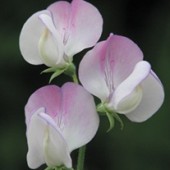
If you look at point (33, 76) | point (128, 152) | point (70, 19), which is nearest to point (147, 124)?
Answer: point (128, 152)

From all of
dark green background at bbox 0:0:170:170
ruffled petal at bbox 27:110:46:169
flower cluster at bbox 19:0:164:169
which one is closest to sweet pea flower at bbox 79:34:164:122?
flower cluster at bbox 19:0:164:169

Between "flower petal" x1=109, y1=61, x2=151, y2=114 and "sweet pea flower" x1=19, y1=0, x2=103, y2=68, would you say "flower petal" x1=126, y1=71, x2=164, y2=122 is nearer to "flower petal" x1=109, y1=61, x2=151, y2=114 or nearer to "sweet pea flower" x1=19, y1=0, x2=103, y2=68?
"flower petal" x1=109, y1=61, x2=151, y2=114

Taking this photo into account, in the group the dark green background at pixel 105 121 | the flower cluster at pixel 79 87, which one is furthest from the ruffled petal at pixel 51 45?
the dark green background at pixel 105 121

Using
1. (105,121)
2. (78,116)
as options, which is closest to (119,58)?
(78,116)

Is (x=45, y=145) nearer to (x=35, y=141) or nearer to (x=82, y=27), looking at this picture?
(x=35, y=141)

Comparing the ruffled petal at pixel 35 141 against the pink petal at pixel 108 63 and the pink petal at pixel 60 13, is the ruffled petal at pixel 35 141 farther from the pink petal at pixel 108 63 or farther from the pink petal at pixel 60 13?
the pink petal at pixel 60 13
